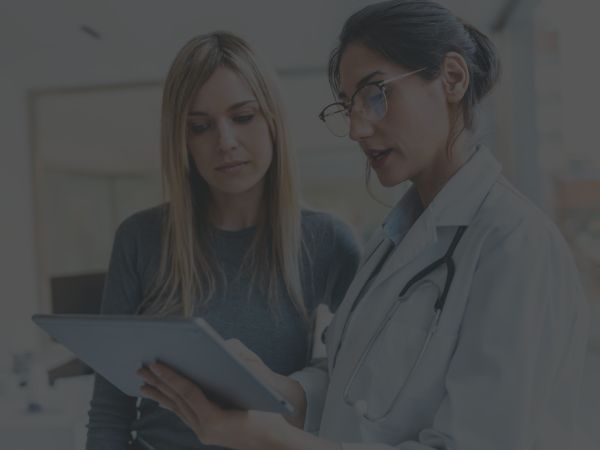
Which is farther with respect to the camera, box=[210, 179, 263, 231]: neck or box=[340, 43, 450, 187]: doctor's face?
box=[210, 179, 263, 231]: neck

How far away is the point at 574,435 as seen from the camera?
0.75 meters

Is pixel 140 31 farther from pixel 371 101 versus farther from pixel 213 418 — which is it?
pixel 213 418

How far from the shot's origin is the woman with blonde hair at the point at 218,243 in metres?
1.10

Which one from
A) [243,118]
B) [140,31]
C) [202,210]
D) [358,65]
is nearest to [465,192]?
[358,65]

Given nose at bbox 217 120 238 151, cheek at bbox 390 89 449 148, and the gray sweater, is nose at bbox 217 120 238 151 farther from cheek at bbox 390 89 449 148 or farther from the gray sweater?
cheek at bbox 390 89 449 148

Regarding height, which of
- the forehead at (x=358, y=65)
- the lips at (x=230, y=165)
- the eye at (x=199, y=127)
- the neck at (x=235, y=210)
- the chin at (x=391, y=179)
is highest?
the forehead at (x=358, y=65)

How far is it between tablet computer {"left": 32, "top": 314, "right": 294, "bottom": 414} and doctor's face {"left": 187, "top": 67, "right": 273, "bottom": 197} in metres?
0.44

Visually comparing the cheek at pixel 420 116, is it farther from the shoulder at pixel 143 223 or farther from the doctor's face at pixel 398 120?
the shoulder at pixel 143 223

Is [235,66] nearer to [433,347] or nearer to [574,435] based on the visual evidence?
[433,347]

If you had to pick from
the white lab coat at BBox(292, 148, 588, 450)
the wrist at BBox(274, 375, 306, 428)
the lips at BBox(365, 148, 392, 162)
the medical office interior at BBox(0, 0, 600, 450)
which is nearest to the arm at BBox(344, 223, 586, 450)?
the white lab coat at BBox(292, 148, 588, 450)

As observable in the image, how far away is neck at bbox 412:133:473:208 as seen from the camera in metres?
0.89

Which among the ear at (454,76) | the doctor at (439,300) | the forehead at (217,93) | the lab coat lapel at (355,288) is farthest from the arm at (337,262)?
the ear at (454,76)

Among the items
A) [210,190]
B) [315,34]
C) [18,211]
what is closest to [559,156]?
[315,34]

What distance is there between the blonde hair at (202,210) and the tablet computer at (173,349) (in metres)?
0.32
